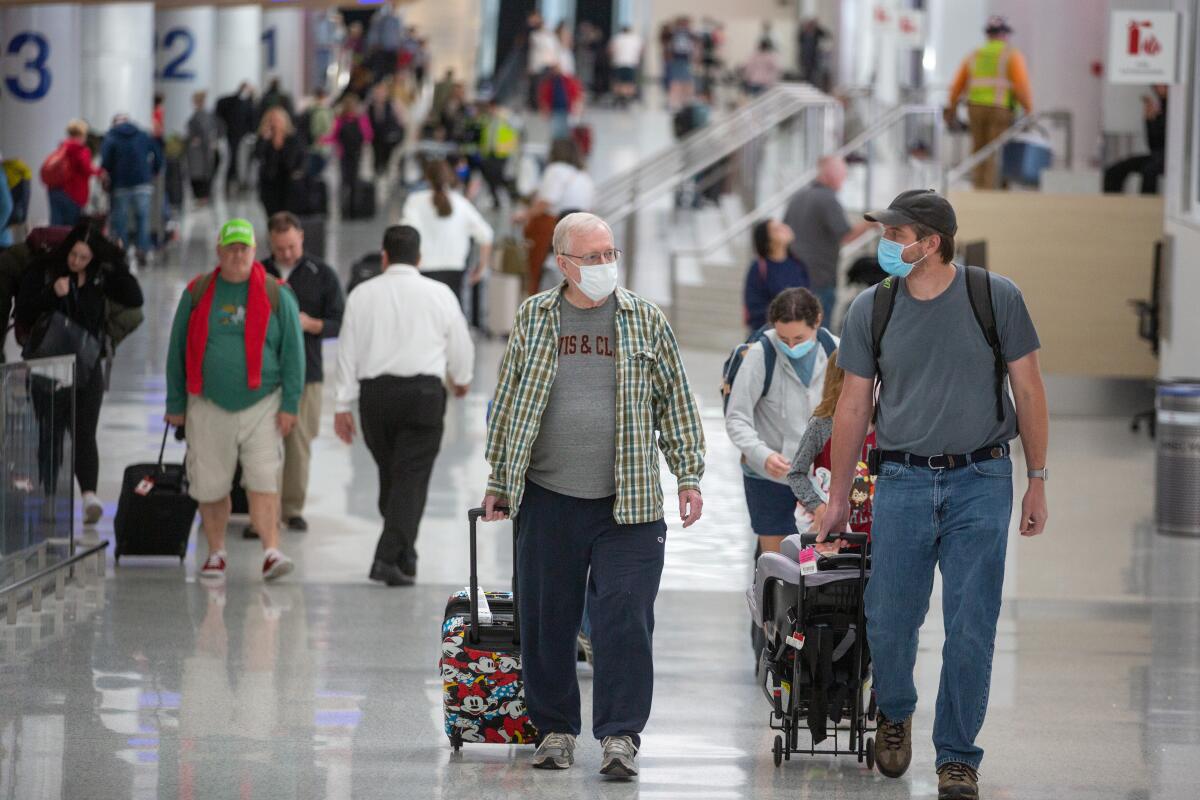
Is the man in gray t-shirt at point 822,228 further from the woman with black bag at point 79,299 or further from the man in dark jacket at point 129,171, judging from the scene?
the man in dark jacket at point 129,171

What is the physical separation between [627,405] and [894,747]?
4.54 ft

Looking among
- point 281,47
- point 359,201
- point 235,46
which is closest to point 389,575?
point 359,201

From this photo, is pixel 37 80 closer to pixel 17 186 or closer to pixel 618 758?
pixel 17 186

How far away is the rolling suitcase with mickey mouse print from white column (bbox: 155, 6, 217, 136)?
1036 inches

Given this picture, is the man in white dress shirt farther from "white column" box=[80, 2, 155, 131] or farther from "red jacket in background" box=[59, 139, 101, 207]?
"white column" box=[80, 2, 155, 131]

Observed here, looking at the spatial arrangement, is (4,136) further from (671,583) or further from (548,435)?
(548,435)

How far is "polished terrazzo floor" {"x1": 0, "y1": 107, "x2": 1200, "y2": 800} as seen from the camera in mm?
6105

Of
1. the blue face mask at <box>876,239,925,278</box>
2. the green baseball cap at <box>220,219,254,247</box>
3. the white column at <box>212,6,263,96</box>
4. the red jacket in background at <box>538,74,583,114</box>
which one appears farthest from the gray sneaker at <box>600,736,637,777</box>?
the white column at <box>212,6,263,96</box>

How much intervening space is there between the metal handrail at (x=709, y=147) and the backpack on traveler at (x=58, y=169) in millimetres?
6408

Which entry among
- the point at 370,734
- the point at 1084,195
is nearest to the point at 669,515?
the point at 370,734

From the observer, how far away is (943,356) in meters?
5.72

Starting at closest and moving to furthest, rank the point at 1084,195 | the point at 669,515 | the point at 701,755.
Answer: the point at 701,755 → the point at 669,515 → the point at 1084,195

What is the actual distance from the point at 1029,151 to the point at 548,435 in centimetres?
1427

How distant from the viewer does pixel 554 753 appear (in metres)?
6.12
